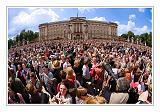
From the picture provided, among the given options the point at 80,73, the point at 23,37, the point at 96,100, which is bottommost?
the point at 96,100

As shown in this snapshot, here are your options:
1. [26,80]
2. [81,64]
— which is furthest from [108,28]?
[26,80]

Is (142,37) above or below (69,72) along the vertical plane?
above

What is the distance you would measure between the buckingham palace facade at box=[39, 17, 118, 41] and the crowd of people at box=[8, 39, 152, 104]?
0.05 meters

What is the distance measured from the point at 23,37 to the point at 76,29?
0.47 meters

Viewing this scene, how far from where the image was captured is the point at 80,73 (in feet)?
11.6

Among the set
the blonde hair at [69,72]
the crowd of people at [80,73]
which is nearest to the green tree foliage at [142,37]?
the crowd of people at [80,73]

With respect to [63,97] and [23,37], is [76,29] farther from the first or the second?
[63,97]

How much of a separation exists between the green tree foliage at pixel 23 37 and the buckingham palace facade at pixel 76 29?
0.21 ft

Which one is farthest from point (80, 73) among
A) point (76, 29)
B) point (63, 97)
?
point (76, 29)

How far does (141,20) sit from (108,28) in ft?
0.99

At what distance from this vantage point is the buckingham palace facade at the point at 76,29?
3523 mm

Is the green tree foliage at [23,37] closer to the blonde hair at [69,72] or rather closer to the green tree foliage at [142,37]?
the blonde hair at [69,72]
